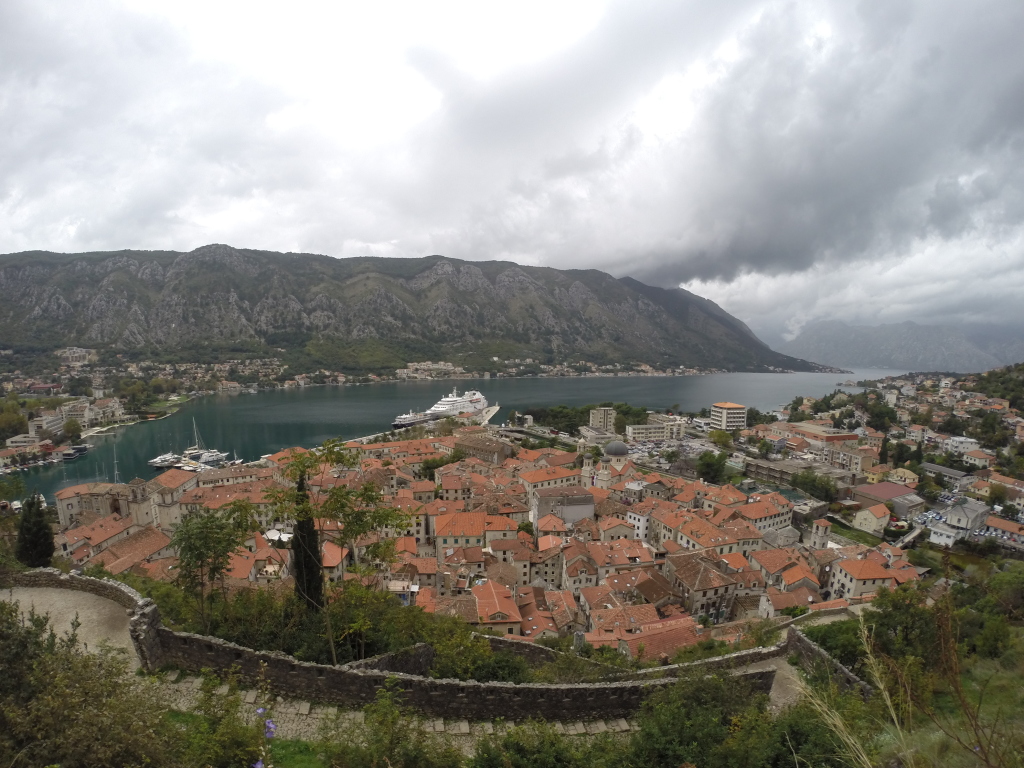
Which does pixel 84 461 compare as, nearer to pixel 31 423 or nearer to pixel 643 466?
pixel 31 423

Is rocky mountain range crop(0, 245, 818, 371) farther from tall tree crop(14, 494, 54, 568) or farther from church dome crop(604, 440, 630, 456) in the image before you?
tall tree crop(14, 494, 54, 568)

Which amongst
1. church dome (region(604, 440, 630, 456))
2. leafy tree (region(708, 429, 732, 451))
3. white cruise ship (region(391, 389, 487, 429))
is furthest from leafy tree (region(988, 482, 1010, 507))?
white cruise ship (region(391, 389, 487, 429))

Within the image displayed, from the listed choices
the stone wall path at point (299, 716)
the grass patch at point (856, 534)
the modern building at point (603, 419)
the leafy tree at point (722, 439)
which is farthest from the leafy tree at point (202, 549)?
the modern building at point (603, 419)

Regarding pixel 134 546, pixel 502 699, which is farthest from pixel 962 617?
pixel 134 546

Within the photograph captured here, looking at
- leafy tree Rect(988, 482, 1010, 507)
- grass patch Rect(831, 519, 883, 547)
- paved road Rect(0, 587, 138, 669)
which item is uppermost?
paved road Rect(0, 587, 138, 669)

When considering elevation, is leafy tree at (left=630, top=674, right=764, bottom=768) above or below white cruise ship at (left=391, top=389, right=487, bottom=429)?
above

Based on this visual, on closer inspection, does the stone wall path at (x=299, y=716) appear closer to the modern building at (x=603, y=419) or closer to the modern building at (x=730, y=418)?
the modern building at (x=603, y=419)
